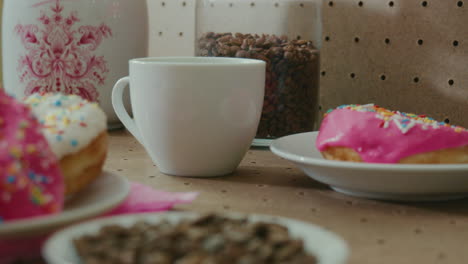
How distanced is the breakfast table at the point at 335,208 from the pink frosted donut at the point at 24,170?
0.67ft

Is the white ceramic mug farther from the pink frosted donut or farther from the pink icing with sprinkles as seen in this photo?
the pink frosted donut

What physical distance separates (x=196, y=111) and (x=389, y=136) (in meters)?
0.22

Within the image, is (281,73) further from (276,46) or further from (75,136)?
(75,136)

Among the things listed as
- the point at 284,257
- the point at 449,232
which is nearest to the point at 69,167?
the point at 284,257

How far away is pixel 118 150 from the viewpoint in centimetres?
94

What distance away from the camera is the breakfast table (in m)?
0.51

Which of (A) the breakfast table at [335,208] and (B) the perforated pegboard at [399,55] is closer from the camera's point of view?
(A) the breakfast table at [335,208]

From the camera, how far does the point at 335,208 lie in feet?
2.09

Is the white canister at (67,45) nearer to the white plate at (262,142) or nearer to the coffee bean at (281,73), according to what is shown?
the coffee bean at (281,73)

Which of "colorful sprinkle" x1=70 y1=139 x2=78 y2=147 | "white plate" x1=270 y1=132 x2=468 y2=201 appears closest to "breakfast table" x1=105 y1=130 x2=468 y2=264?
"white plate" x1=270 y1=132 x2=468 y2=201

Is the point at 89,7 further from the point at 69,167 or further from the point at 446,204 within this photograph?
the point at 446,204

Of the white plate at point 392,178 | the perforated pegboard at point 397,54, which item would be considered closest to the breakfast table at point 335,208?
the white plate at point 392,178

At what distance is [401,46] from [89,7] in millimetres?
522

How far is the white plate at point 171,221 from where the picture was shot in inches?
15.5
